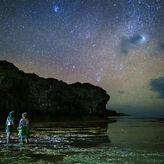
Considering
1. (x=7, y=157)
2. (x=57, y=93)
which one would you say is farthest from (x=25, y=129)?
(x=57, y=93)

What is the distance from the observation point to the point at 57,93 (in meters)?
125

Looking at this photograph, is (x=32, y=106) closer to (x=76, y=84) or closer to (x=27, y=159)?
(x=76, y=84)

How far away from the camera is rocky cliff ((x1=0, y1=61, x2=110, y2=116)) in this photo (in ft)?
336

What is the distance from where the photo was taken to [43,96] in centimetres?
11894

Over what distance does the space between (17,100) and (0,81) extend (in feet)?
41.4

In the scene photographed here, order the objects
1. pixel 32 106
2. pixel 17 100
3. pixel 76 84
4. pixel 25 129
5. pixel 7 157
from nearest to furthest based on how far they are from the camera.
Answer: pixel 7 157, pixel 25 129, pixel 17 100, pixel 32 106, pixel 76 84

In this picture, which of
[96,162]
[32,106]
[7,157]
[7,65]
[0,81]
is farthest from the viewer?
[7,65]

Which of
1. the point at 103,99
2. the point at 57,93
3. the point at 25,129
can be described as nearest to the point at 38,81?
the point at 57,93

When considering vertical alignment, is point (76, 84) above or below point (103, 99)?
above

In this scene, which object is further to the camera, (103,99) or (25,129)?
(103,99)

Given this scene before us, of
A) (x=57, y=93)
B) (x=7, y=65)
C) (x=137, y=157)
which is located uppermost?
(x=7, y=65)

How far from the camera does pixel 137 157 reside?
14750 millimetres

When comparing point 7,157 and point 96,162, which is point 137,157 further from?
point 7,157

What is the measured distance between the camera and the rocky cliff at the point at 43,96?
336 ft
